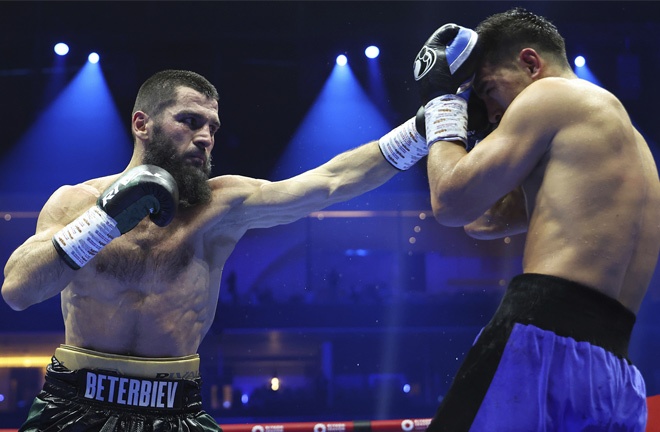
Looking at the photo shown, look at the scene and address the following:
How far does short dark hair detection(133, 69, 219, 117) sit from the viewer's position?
8.41ft

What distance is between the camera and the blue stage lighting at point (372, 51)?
6980mm

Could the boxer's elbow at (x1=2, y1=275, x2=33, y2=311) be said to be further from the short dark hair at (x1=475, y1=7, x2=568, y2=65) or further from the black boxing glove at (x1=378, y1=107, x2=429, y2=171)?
the short dark hair at (x1=475, y1=7, x2=568, y2=65)

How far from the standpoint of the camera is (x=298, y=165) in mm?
7199

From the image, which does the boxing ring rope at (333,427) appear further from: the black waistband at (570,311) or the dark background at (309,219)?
the dark background at (309,219)

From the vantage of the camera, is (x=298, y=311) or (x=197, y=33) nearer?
(x=197, y=33)

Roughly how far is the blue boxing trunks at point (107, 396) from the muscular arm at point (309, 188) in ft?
1.93

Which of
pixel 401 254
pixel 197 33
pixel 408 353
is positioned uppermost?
pixel 197 33

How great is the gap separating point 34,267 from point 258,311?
206 inches

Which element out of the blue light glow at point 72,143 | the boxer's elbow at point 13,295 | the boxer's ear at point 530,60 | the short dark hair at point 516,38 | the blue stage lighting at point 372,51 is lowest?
the boxer's elbow at point 13,295

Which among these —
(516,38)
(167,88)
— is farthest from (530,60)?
(167,88)

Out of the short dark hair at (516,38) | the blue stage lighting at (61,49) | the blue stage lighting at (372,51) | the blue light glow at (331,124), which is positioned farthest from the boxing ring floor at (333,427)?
the blue stage lighting at (61,49)

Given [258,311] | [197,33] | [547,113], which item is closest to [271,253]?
[258,311]

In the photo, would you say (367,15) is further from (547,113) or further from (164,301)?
(547,113)

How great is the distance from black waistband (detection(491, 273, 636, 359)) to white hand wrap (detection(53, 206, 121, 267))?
119 cm
